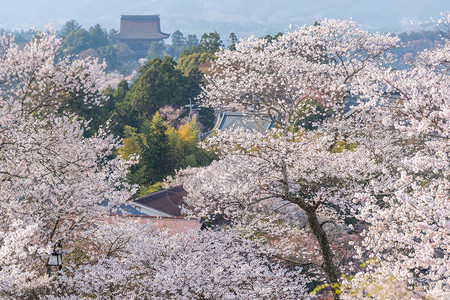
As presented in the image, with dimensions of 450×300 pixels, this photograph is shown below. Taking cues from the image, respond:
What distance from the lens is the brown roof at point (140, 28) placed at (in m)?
98.1

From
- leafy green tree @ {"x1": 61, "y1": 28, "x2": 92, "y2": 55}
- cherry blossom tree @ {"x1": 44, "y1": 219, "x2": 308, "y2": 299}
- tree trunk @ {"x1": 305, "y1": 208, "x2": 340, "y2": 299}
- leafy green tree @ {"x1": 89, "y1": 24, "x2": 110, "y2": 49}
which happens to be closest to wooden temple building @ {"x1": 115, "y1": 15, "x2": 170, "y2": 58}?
leafy green tree @ {"x1": 89, "y1": 24, "x2": 110, "y2": 49}

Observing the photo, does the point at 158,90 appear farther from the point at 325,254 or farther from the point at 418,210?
the point at 418,210

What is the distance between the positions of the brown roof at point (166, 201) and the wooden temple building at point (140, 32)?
8236 cm

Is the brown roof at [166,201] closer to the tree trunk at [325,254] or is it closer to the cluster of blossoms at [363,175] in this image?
the cluster of blossoms at [363,175]

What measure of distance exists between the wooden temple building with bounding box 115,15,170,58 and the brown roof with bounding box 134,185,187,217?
82355 millimetres

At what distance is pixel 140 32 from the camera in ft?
328

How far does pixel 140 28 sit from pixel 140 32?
131 cm

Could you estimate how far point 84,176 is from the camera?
32.3ft

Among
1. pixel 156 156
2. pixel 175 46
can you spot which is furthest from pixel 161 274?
pixel 175 46

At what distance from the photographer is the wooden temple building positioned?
98312 mm

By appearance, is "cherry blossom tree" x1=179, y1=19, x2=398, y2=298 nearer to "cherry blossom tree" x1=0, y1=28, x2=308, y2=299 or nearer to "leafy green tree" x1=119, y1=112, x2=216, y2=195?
"cherry blossom tree" x1=0, y1=28, x2=308, y2=299

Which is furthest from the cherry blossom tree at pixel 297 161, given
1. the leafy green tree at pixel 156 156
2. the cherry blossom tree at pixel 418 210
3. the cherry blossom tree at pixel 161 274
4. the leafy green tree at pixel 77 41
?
the leafy green tree at pixel 77 41

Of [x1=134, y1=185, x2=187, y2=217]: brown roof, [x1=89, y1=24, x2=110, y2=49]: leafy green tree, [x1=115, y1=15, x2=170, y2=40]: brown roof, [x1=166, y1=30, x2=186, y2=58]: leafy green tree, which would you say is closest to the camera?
[x1=134, y1=185, x2=187, y2=217]: brown roof

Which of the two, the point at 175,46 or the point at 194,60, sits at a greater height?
the point at 175,46
